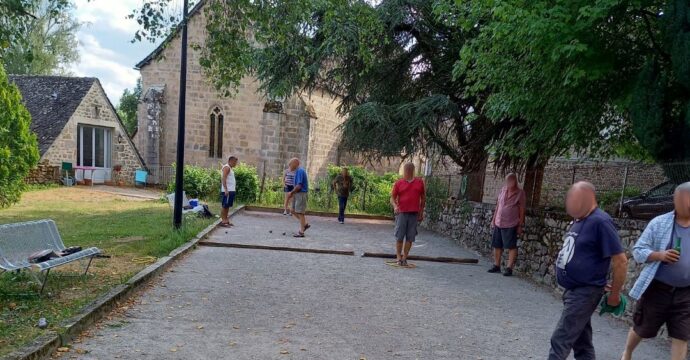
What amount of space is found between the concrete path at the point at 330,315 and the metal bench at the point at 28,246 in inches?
39.9

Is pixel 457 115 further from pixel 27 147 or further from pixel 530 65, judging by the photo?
pixel 27 147

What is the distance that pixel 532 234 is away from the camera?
330 inches

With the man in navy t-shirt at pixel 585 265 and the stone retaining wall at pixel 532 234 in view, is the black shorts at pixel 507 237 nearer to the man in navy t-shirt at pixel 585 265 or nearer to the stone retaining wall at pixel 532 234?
the stone retaining wall at pixel 532 234

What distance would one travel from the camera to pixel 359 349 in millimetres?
4508

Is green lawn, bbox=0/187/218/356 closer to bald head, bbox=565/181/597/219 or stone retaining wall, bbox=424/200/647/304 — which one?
bald head, bbox=565/181/597/219

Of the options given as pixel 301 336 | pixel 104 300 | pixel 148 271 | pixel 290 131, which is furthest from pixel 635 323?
pixel 290 131

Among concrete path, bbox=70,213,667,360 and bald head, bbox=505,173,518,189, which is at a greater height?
bald head, bbox=505,173,518,189

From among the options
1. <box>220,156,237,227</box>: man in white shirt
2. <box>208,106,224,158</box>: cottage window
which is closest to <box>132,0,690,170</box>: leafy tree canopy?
<box>220,156,237,227</box>: man in white shirt

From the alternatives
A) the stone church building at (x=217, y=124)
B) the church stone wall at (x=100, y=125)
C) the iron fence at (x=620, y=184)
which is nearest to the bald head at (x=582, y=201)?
the iron fence at (x=620, y=184)

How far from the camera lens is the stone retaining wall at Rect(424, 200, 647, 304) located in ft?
19.7

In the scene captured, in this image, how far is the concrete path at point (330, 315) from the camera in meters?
4.43

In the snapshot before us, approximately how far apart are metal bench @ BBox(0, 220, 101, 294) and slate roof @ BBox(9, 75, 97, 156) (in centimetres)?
1827

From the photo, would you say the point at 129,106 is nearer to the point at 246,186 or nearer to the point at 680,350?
the point at 246,186

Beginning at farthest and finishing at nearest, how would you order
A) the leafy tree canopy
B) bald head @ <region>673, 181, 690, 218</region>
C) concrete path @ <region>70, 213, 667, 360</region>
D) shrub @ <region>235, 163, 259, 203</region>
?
1. shrub @ <region>235, 163, 259, 203</region>
2. the leafy tree canopy
3. concrete path @ <region>70, 213, 667, 360</region>
4. bald head @ <region>673, 181, 690, 218</region>
